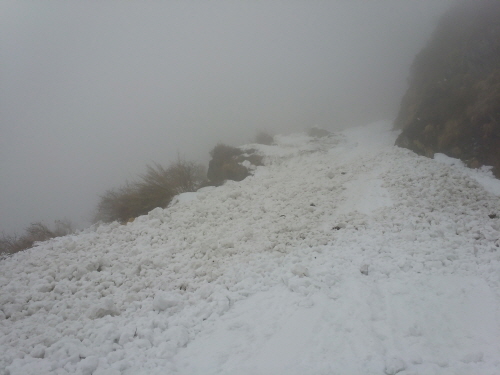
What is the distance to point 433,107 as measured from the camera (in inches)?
607

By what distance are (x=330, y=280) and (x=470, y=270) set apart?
3.12 meters

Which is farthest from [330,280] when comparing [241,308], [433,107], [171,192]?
[433,107]

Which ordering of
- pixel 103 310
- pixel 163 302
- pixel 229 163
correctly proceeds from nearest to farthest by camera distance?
pixel 103 310 < pixel 163 302 < pixel 229 163

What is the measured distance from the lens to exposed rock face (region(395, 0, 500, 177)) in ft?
36.0

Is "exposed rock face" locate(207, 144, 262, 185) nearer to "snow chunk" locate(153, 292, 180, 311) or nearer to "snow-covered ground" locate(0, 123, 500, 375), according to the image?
"snow-covered ground" locate(0, 123, 500, 375)

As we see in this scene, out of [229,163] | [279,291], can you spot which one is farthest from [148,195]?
[279,291]

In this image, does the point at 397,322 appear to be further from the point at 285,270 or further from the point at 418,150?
the point at 418,150

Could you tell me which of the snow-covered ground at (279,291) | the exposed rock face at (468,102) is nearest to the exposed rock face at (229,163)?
the snow-covered ground at (279,291)

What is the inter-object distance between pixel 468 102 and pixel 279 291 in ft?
47.3

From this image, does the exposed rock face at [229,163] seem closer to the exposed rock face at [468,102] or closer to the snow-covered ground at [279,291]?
the snow-covered ground at [279,291]

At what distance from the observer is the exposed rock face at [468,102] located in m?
11.0

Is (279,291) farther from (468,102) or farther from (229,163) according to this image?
(468,102)

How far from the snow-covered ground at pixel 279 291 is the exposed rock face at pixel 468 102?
2055 millimetres

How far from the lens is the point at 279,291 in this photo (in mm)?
5781
